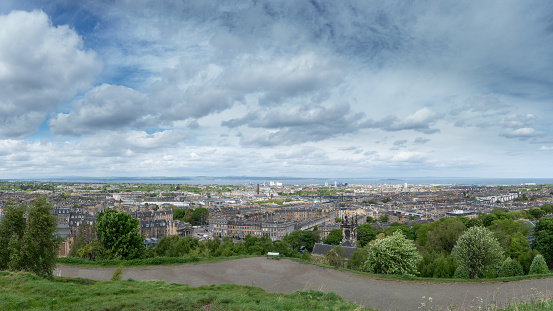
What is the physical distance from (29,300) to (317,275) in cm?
1393

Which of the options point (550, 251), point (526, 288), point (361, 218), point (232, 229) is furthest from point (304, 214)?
point (526, 288)

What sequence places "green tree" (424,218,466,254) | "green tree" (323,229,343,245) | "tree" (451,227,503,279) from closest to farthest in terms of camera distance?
"tree" (451,227,503,279) → "green tree" (424,218,466,254) → "green tree" (323,229,343,245)

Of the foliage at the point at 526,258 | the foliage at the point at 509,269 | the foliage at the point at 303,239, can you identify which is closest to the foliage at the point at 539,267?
the foliage at the point at 509,269

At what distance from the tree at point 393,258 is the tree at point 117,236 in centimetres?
1815

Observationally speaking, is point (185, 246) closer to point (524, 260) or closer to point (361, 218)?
point (524, 260)

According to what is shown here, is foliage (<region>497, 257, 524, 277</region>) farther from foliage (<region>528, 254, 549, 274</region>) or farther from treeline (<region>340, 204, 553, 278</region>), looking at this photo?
foliage (<region>528, 254, 549, 274</region>)

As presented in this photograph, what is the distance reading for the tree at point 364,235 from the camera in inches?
2404

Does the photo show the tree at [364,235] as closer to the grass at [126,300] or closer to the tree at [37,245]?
the grass at [126,300]

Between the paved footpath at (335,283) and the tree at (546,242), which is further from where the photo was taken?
A: the tree at (546,242)

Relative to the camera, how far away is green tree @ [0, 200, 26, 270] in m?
16.7

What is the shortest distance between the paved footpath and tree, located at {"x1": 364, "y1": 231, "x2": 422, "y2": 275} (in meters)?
2.71

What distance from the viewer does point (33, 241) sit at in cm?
1670

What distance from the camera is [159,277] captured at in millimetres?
19797

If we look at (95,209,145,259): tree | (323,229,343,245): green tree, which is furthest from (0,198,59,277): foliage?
(323,229,343,245): green tree
